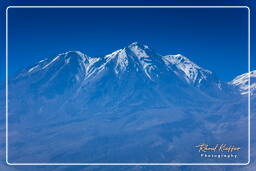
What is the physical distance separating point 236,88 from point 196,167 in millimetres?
1123

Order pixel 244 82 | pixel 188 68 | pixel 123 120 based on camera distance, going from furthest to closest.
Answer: pixel 188 68
pixel 123 120
pixel 244 82

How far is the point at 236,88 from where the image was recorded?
5.62 m

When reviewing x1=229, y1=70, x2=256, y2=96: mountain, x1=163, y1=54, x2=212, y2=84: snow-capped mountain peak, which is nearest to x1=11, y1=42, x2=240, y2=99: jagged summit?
x1=163, y1=54, x2=212, y2=84: snow-capped mountain peak

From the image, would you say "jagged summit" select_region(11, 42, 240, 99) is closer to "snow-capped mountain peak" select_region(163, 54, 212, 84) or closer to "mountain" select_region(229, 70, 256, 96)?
"snow-capped mountain peak" select_region(163, 54, 212, 84)

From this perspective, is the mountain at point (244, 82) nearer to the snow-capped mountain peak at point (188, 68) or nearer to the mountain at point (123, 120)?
the mountain at point (123, 120)

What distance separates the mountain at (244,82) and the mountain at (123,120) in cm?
11

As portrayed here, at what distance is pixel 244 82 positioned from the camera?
566 cm

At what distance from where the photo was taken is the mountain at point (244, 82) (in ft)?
18.1

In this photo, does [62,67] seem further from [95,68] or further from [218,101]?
[218,101]

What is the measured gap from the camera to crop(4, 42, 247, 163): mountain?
5520 mm

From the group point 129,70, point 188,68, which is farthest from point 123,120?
point 129,70

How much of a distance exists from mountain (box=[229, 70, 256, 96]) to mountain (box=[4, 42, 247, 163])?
11cm

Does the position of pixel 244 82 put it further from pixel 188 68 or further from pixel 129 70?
pixel 129 70

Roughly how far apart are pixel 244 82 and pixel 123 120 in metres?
1.68
